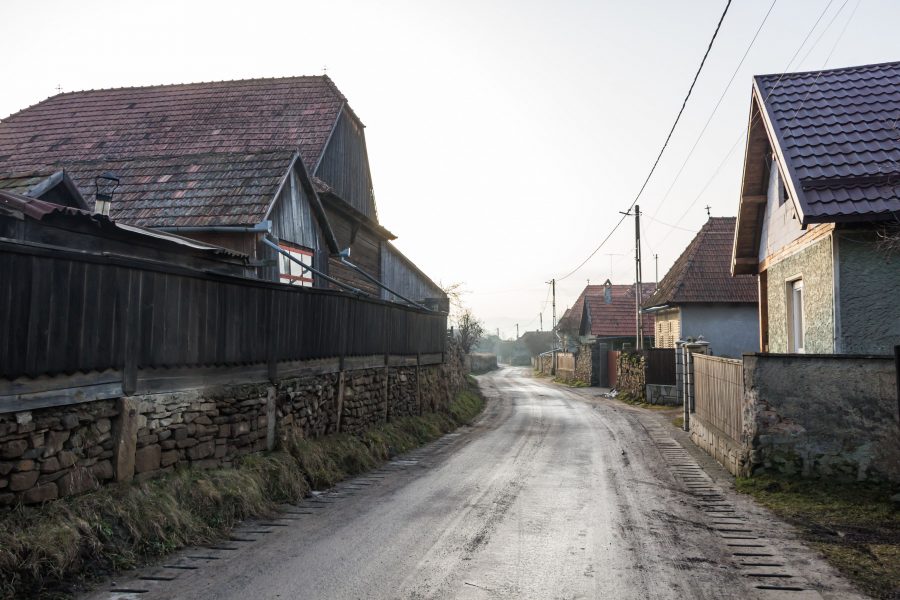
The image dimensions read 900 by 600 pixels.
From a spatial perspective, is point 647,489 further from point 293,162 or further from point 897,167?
point 293,162

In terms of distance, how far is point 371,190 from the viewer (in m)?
27.0

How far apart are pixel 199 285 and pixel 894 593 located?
22.8 feet

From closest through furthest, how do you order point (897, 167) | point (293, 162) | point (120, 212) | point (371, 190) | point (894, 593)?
point (894, 593)
point (897, 167)
point (120, 212)
point (293, 162)
point (371, 190)

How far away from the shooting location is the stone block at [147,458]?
Result: 657 cm

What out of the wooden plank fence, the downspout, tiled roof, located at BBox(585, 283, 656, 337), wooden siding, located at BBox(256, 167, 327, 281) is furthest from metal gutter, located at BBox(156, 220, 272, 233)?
tiled roof, located at BBox(585, 283, 656, 337)

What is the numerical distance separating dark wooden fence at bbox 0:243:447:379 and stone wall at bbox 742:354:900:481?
21.0 ft

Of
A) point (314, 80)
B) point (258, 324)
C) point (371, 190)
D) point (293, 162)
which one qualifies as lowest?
point (258, 324)

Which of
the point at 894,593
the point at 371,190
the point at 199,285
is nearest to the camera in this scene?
the point at 894,593

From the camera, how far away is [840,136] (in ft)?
34.3

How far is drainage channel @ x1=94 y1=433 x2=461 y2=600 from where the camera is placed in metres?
5.03

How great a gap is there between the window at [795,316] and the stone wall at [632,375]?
12990mm

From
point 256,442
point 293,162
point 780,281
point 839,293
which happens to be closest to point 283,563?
point 256,442

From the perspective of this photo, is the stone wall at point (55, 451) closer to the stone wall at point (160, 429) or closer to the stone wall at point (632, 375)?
the stone wall at point (160, 429)

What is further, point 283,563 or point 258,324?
point 258,324
